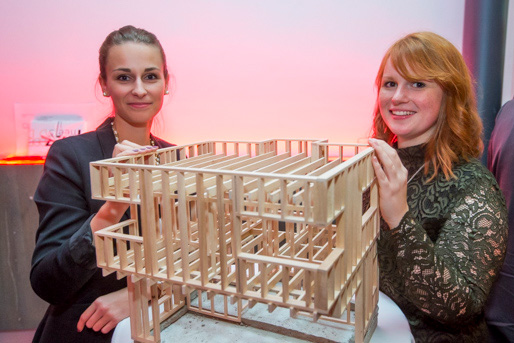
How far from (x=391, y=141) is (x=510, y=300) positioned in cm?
100

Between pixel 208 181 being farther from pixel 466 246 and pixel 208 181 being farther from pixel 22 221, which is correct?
pixel 22 221

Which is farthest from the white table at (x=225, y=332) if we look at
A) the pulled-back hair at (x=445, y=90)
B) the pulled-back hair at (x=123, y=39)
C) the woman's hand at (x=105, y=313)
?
the pulled-back hair at (x=123, y=39)

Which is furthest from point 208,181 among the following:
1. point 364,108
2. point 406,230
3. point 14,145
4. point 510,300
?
point 14,145

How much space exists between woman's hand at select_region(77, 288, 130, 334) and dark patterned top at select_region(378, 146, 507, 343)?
101 cm

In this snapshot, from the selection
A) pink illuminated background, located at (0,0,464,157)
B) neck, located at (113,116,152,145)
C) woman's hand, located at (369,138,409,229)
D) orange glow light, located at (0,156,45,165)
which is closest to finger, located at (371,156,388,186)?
woman's hand, located at (369,138,409,229)

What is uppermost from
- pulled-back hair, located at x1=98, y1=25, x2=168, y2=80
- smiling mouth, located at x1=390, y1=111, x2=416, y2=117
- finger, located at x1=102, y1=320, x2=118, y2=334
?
pulled-back hair, located at x1=98, y1=25, x2=168, y2=80

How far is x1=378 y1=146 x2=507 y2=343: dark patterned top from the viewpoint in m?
1.30

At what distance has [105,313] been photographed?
154 cm

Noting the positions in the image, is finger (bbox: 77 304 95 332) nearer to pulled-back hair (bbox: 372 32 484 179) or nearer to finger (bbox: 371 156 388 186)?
finger (bbox: 371 156 388 186)

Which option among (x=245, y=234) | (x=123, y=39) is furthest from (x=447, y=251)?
(x=123, y=39)

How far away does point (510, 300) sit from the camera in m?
2.01

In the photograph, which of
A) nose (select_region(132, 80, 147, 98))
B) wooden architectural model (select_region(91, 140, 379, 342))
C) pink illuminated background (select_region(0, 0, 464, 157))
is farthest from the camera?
pink illuminated background (select_region(0, 0, 464, 157))

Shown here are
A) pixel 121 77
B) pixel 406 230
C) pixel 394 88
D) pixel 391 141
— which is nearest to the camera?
pixel 406 230

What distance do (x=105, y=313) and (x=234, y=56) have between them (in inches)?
73.1
